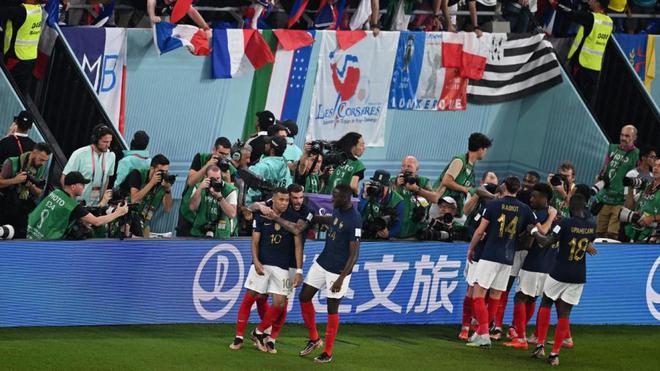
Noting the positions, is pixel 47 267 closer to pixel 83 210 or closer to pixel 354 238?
pixel 83 210

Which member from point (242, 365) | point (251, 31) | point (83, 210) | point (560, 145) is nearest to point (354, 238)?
point (242, 365)

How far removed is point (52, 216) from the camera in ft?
50.4

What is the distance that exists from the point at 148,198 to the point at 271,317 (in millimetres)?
2467

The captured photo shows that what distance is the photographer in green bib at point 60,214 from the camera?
15.3 m

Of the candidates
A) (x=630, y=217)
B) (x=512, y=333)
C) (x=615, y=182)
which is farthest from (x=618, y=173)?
(x=512, y=333)

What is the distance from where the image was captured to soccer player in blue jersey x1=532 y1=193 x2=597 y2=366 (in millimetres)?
15789

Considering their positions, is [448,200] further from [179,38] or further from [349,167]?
[179,38]

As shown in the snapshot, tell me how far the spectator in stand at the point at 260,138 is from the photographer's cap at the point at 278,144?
0.28 m

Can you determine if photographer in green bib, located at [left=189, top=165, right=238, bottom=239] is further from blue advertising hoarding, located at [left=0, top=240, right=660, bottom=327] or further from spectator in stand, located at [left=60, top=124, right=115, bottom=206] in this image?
spectator in stand, located at [left=60, top=124, right=115, bottom=206]

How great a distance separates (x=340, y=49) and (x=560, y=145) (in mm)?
3837

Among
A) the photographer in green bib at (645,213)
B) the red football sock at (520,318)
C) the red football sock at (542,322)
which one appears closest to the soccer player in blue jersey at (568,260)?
the red football sock at (542,322)

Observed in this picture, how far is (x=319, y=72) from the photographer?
21562mm

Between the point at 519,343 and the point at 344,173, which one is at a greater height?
the point at 344,173

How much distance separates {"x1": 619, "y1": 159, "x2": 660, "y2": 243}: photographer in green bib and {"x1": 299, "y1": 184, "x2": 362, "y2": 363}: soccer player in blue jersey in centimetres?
581
